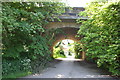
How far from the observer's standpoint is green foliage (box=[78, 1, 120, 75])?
15.1 ft

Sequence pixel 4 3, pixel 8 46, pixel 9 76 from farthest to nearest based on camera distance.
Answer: pixel 8 46, pixel 9 76, pixel 4 3

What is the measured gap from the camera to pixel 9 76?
15.0 ft

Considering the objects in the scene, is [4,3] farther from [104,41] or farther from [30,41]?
[104,41]

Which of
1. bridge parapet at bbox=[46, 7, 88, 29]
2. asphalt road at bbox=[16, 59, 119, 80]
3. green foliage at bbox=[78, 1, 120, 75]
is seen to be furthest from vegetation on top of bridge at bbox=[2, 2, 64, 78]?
green foliage at bbox=[78, 1, 120, 75]

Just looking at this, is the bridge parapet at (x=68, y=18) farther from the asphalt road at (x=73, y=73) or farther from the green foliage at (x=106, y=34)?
the asphalt road at (x=73, y=73)

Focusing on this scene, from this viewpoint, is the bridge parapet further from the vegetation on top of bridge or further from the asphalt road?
the asphalt road

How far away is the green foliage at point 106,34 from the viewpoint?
15.1 feet

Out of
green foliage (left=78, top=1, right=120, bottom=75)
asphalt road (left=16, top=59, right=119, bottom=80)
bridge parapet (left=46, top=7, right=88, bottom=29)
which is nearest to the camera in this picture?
green foliage (left=78, top=1, right=120, bottom=75)

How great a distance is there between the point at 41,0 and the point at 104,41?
136 inches

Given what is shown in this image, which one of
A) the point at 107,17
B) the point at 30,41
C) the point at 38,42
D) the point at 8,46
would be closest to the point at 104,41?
the point at 107,17

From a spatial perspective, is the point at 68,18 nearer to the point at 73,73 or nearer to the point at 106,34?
the point at 106,34

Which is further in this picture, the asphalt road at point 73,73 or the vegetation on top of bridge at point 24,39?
the asphalt road at point 73,73

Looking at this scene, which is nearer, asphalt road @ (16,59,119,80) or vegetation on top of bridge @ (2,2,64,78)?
vegetation on top of bridge @ (2,2,64,78)

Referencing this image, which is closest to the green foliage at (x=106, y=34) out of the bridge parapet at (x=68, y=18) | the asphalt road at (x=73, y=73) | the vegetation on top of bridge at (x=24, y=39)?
the asphalt road at (x=73, y=73)
